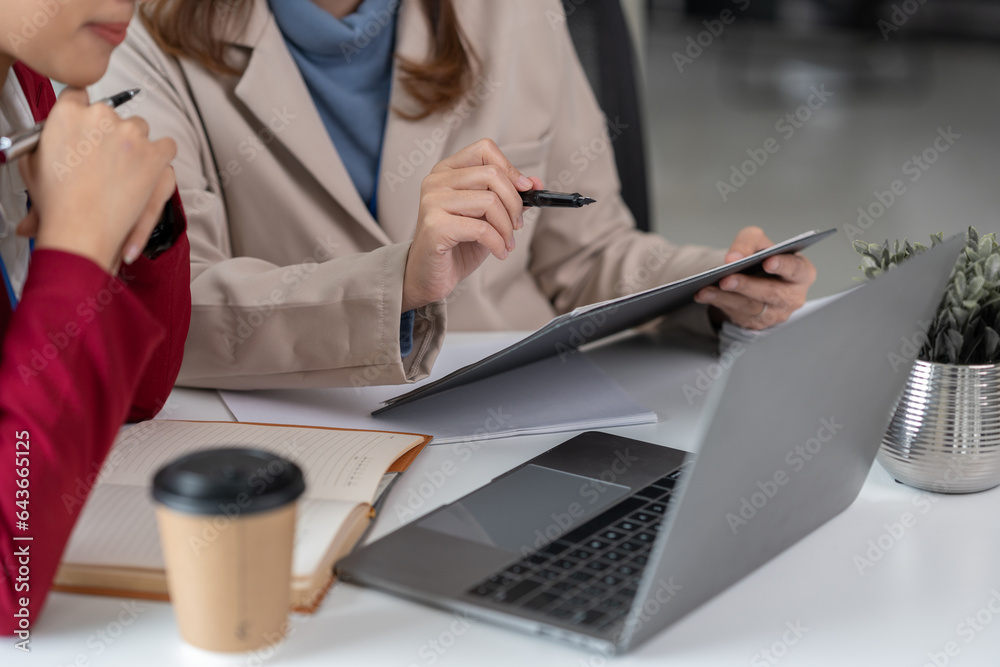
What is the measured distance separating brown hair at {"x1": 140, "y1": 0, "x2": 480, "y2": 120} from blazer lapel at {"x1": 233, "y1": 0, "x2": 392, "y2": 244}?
0.03 metres

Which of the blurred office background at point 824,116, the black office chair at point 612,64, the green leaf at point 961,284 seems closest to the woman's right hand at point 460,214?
the green leaf at point 961,284

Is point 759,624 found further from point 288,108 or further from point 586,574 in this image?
point 288,108

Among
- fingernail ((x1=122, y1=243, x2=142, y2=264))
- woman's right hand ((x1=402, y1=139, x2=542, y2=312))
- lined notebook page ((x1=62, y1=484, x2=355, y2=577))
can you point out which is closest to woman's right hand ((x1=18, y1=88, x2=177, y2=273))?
fingernail ((x1=122, y1=243, x2=142, y2=264))

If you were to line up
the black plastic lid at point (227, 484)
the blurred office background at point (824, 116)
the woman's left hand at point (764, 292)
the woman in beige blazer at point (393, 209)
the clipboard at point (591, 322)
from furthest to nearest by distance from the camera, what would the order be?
the blurred office background at point (824, 116)
the woman's left hand at point (764, 292)
the woman in beige blazer at point (393, 209)
the clipboard at point (591, 322)
the black plastic lid at point (227, 484)

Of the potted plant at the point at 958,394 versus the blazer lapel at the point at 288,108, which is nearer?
the potted plant at the point at 958,394

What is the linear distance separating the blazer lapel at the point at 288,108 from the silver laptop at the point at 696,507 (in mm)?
610

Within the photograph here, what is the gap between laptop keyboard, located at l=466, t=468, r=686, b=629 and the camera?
1.86 ft

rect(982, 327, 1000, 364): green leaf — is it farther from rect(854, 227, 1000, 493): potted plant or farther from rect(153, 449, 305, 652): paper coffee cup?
rect(153, 449, 305, 652): paper coffee cup

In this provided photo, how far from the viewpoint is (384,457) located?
77 cm

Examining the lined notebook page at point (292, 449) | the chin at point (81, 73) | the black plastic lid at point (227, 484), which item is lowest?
the lined notebook page at point (292, 449)

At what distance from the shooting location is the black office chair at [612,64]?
1.55 m

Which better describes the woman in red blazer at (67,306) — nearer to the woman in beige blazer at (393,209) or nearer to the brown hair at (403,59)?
the woman in beige blazer at (393,209)

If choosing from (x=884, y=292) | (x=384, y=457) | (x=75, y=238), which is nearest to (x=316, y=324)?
(x=384, y=457)

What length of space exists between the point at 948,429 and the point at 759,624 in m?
0.27
